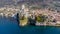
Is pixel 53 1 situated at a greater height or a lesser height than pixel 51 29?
greater

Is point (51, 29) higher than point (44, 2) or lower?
lower

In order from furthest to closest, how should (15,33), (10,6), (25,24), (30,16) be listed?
(10,6), (30,16), (25,24), (15,33)

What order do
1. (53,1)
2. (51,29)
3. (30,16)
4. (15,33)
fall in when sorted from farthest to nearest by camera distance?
1. (53,1)
2. (30,16)
3. (51,29)
4. (15,33)

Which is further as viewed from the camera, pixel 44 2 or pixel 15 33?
pixel 44 2

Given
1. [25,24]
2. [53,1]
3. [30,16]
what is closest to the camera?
[25,24]

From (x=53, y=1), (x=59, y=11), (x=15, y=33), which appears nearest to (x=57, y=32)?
(x=15, y=33)

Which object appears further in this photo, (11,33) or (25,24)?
(25,24)

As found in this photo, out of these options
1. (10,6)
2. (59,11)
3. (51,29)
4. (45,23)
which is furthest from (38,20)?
(10,6)

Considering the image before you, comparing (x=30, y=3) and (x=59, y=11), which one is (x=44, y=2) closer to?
(x=30, y=3)

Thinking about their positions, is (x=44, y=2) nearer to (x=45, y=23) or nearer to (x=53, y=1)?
(x=53, y=1)
